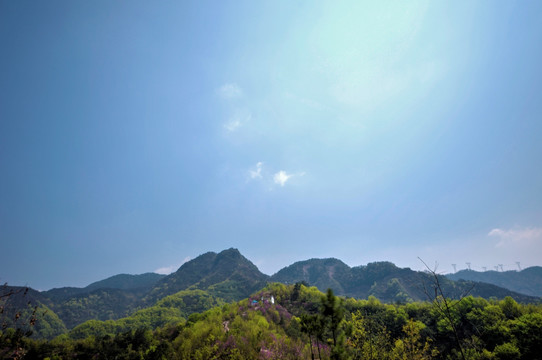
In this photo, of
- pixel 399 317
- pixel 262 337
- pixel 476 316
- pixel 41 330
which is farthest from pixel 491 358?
pixel 41 330

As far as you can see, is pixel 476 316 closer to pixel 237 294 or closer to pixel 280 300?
pixel 280 300

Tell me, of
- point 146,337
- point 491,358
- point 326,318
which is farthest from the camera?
point 146,337

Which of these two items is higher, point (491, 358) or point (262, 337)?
point (262, 337)

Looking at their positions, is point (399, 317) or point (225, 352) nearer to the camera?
point (225, 352)

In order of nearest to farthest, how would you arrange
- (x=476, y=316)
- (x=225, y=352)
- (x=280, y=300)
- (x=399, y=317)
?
(x=225, y=352) < (x=476, y=316) < (x=399, y=317) < (x=280, y=300)

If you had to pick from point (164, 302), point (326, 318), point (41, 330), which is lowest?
point (41, 330)

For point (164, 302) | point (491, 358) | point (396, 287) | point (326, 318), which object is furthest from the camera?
point (396, 287)

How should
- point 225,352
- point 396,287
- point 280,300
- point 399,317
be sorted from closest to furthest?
point 225,352, point 399,317, point 280,300, point 396,287

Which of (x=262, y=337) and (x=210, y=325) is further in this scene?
(x=210, y=325)

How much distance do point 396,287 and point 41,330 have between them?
712 feet

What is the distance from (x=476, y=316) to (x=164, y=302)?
14402 cm

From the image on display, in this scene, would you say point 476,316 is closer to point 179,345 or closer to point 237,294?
point 179,345

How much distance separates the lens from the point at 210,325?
99.3 ft

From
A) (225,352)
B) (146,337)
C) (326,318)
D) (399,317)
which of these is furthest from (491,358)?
(146,337)
